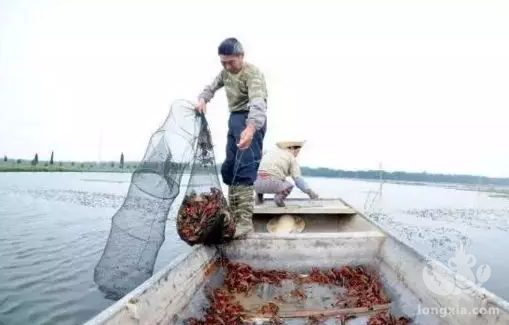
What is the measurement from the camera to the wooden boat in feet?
8.06

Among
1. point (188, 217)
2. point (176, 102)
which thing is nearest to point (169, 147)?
point (176, 102)

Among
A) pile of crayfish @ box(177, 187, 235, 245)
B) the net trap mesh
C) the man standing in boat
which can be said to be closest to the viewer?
pile of crayfish @ box(177, 187, 235, 245)

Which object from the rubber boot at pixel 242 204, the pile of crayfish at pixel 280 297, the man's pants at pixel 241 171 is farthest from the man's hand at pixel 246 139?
the pile of crayfish at pixel 280 297

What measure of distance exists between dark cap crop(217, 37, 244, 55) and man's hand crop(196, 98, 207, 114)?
64 cm

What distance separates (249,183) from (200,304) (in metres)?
1.95

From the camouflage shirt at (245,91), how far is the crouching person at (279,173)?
11.9 ft

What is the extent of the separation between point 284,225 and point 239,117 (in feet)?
10.4

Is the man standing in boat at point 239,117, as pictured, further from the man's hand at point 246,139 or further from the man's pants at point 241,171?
the man's hand at point 246,139

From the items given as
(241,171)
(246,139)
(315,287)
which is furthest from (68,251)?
(315,287)

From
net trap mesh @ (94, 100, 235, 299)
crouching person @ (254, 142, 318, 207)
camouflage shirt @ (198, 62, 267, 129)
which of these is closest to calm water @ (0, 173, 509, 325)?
net trap mesh @ (94, 100, 235, 299)

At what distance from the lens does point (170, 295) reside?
2.88 meters

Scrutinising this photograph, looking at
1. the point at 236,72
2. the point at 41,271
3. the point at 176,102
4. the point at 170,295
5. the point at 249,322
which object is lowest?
the point at 41,271

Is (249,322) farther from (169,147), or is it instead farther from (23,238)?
(23,238)

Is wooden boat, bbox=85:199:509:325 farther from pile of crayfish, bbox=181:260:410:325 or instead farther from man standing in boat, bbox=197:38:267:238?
man standing in boat, bbox=197:38:267:238
